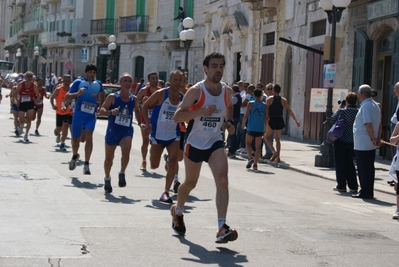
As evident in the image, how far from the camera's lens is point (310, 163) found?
19.3 metres

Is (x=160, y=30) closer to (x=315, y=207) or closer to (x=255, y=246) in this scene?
(x=315, y=207)

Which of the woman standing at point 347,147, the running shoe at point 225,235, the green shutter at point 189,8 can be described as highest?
the green shutter at point 189,8

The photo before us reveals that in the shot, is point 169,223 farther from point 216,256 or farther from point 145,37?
point 145,37

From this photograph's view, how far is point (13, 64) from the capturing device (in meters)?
92.5

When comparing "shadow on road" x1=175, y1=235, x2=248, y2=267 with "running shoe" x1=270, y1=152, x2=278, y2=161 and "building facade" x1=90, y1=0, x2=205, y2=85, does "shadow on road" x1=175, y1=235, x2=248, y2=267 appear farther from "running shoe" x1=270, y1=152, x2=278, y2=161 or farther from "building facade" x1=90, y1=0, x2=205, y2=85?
"building facade" x1=90, y1=0, x2=205, y2=85

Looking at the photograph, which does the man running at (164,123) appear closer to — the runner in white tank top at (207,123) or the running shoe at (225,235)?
the runner in white tank top at (207,123)

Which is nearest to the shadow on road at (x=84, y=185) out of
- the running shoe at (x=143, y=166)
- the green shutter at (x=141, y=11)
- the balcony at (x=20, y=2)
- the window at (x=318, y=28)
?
the running shoe at (x=143, y=166)

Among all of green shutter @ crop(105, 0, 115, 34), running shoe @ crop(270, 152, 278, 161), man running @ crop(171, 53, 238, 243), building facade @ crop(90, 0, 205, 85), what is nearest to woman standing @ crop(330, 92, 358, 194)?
running shoe @ crop(270, 152, 278, 161)

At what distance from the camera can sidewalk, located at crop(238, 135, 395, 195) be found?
1571 cm

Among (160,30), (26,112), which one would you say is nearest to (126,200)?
(26,112)

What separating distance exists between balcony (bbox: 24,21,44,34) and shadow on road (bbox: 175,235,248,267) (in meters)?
74.4

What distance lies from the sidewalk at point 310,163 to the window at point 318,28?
134 inches

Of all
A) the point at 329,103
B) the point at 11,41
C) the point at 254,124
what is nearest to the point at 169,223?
the point at 254,124

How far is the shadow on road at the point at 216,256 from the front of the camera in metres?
7.37
